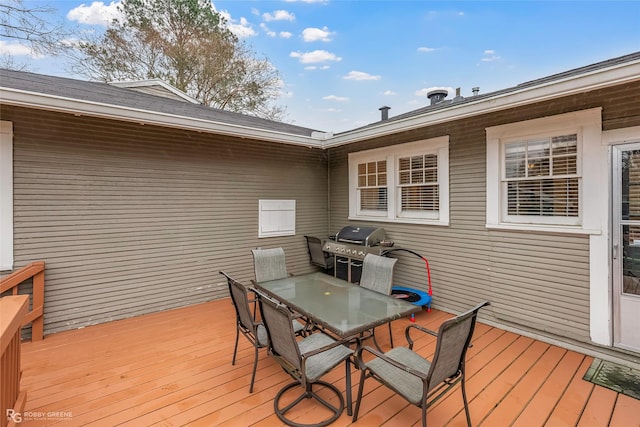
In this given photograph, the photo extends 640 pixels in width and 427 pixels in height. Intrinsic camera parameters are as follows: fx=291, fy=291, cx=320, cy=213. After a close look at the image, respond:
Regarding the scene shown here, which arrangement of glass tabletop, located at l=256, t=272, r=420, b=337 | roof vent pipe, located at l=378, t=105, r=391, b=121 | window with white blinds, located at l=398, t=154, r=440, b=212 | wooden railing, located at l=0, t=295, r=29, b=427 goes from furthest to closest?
roof vent pipe, located at l=378, t=105, r=391, b=121
window with white blinds, located at l=398, t=154, r=440, b=212
glass tabletop, located at l=256, t=272, r=420, b=337
wooden railing, located at l=0, t=295, r=29, b=427

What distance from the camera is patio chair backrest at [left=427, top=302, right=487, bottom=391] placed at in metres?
1.69

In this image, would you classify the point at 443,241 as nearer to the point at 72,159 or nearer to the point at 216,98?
the point at 72,159

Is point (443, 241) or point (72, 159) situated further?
point (443, 241)

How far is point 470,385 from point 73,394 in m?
3.39

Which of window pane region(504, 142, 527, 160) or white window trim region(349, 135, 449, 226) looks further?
white window trim region(349, 135, 449, 226)

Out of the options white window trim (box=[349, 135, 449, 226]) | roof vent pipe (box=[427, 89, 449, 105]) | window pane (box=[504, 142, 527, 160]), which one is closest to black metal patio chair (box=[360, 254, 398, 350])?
white window trim (box=[349, 135, 449, 226])

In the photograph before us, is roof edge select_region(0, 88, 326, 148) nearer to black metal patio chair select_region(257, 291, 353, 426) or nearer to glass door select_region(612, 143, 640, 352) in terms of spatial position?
black metal patio chair select_region(257, 291, 353, 426)

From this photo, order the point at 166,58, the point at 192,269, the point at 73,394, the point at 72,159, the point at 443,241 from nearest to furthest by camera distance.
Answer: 1. the point at 73,394
2. the point at 72,159
3. the point at 443,241
4. the point at 192,269
5. the point at 166,58

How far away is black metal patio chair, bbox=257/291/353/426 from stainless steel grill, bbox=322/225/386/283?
241cm

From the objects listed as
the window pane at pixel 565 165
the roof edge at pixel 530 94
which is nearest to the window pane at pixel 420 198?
the roof edge at pixel 530 94

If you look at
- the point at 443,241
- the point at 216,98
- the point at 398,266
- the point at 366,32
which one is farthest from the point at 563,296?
the point at 216,98

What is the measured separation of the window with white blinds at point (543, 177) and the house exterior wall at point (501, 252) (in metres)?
0.28

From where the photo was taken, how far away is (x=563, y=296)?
3281 mm

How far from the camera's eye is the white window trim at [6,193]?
3311 millimetres
